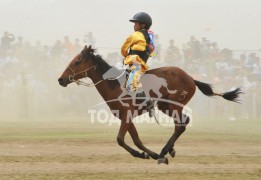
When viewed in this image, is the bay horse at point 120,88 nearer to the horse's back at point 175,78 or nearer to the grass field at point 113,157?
the horse's back at point 175,78

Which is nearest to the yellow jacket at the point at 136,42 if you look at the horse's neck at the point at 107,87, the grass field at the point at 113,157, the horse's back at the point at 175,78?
the horse's back at the point at 175,78

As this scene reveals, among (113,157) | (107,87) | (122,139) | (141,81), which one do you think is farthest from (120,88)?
(113,157)

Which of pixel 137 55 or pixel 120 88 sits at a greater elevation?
pixel 137 55

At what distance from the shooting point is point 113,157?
591 inches

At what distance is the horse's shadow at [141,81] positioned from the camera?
12.7 m

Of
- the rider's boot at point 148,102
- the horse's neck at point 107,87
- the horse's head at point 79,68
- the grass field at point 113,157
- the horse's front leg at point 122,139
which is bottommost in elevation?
the grass field at point 113,157

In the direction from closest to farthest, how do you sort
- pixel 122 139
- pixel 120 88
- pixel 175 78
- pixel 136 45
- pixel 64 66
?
pixel 122 139, pixel 136 45, pixel 120 88, pixel 175 78, pixel 64 66

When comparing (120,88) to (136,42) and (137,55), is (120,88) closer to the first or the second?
(137,55)

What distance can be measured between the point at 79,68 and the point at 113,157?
3.00m

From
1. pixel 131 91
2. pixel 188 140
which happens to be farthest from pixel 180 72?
pixel 188 140

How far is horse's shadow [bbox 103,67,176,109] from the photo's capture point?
41.5 ft

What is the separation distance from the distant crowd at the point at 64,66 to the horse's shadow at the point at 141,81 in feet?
65.7

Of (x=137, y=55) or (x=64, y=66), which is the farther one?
(x=64, y=66)

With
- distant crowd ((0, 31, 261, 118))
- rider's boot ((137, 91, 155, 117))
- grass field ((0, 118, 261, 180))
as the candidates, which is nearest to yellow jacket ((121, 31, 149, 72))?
rider's boot ((137, 91, 155, 117))
